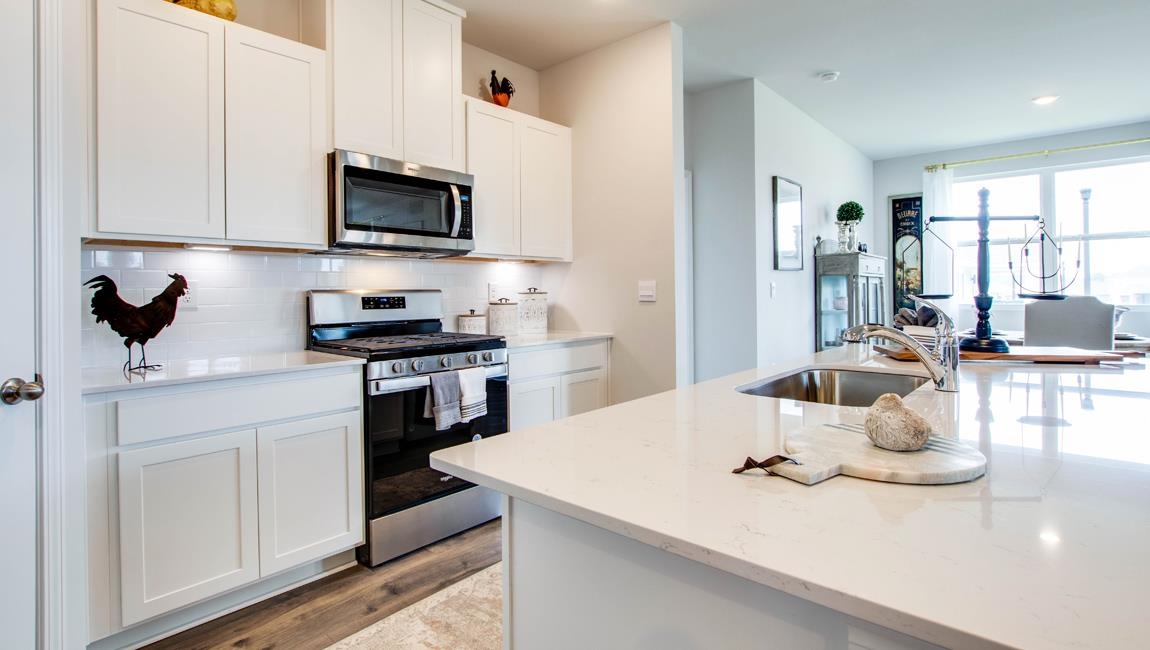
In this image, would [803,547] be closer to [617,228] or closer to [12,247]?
[12,247]

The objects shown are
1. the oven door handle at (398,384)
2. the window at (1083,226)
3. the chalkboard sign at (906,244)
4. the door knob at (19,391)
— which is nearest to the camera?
the door knob at (19,391)

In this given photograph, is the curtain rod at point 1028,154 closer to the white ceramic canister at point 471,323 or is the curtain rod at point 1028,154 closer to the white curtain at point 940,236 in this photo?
the white curtain at point 940,236

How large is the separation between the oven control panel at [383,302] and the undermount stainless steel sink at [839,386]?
195 cm

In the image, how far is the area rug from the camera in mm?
1846

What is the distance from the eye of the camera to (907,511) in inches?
28.7

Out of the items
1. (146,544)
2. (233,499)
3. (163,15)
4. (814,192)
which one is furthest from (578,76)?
(146,544)

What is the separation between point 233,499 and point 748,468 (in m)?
1.86

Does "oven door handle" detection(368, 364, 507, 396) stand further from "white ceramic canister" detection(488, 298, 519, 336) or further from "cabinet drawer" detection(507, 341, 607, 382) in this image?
"white ceramic canister" detection(488, 298, 519, 336)

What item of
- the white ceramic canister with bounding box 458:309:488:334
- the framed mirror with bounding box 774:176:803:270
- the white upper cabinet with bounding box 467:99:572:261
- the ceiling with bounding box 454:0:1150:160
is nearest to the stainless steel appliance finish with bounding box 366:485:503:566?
the white ceramic canister with bounding box 458:309:488:334

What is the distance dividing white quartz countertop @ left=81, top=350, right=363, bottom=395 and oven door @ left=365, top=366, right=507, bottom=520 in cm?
23

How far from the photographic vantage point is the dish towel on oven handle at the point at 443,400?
8.16 feet

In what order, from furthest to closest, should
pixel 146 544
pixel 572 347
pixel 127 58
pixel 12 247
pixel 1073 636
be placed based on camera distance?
pixel 572 347 < pixel 127 58 < pixel 146 544 < pixel 12 247 < pixel 1073 636

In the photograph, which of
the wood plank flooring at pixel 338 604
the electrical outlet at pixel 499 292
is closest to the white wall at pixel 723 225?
the electrical outlet at pixel 499 292

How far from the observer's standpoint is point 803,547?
636mm
